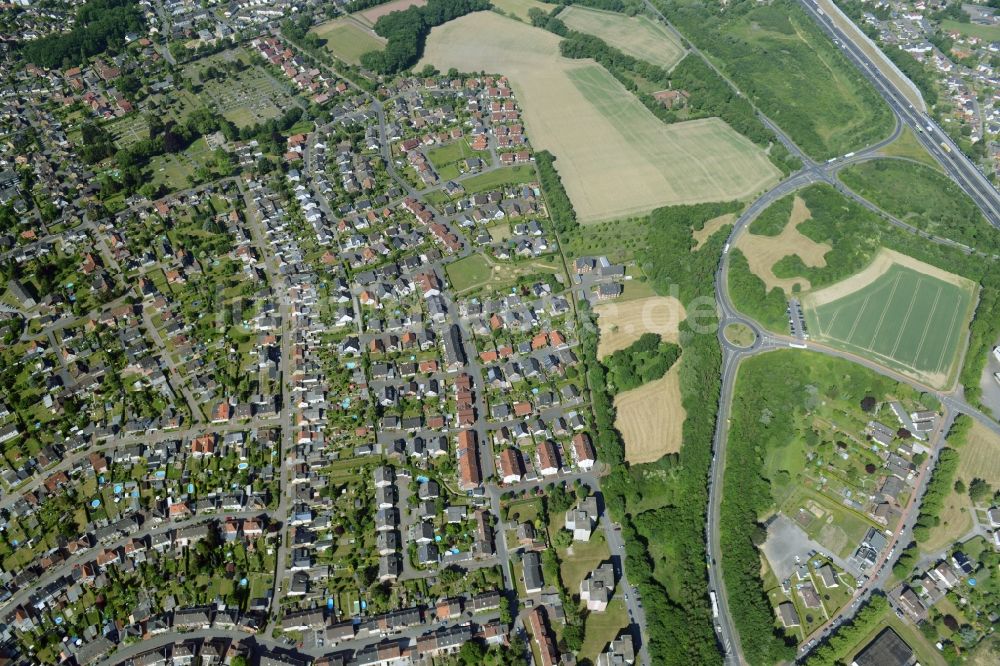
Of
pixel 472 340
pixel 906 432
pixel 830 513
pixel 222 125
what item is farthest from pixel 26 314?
pixel 906 432

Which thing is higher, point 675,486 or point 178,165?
point 178,165

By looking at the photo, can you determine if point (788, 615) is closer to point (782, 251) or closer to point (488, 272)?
point (782, 251)

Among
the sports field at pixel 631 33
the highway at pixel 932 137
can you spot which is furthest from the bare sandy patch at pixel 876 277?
the sports field at pixel 631 33

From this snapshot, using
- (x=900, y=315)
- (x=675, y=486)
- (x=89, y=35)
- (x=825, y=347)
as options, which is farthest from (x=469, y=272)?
(x=89, y=35)

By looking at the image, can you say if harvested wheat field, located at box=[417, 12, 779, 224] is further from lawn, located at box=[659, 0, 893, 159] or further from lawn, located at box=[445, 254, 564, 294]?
lawn, located at box=[659, 0, 893, 159]

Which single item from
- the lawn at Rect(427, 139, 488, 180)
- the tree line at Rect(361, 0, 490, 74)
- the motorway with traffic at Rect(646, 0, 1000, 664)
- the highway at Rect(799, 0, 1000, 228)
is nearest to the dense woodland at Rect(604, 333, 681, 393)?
the motorway with traffic at Rect(646, 0, 1000, 664)

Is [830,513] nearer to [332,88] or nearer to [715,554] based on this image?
[715,554]

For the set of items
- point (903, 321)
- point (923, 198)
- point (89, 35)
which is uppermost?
point (89, 35)
